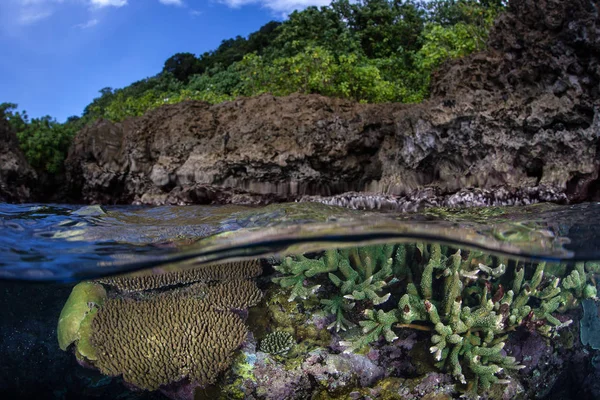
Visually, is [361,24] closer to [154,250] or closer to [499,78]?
[499,78]

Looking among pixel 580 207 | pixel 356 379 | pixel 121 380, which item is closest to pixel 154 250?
pixel 121 380

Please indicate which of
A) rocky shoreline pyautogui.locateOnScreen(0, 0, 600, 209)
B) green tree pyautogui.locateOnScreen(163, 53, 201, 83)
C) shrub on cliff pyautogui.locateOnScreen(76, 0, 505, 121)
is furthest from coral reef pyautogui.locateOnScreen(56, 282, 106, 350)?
green tree pyautogui.locateOnScreen(163, 53, 201, 83)

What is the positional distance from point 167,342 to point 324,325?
1976 millimetres

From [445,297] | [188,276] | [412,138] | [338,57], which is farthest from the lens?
[338,57]

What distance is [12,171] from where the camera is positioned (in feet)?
41.6

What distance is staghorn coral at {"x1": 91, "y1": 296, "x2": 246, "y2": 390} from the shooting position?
613cm

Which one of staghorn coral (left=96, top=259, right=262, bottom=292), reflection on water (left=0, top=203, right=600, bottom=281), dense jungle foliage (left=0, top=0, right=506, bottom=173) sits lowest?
staghorn coral (left=96, top=259, right=262, bottom=292)

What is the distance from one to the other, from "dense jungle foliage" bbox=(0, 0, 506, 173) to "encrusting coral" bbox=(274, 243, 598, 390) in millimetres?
7144

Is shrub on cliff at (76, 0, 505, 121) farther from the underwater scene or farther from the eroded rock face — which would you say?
the underwater scene

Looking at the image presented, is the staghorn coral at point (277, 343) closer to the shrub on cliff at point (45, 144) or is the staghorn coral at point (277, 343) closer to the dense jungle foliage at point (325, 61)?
the dense jungle foliage at point (325, 61)

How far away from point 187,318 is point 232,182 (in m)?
4.73

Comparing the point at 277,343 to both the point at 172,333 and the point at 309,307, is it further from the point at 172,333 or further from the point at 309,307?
the point at 172,333

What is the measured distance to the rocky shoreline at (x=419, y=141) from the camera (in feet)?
26.5

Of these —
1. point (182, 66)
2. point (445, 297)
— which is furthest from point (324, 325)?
point (182, 66)
